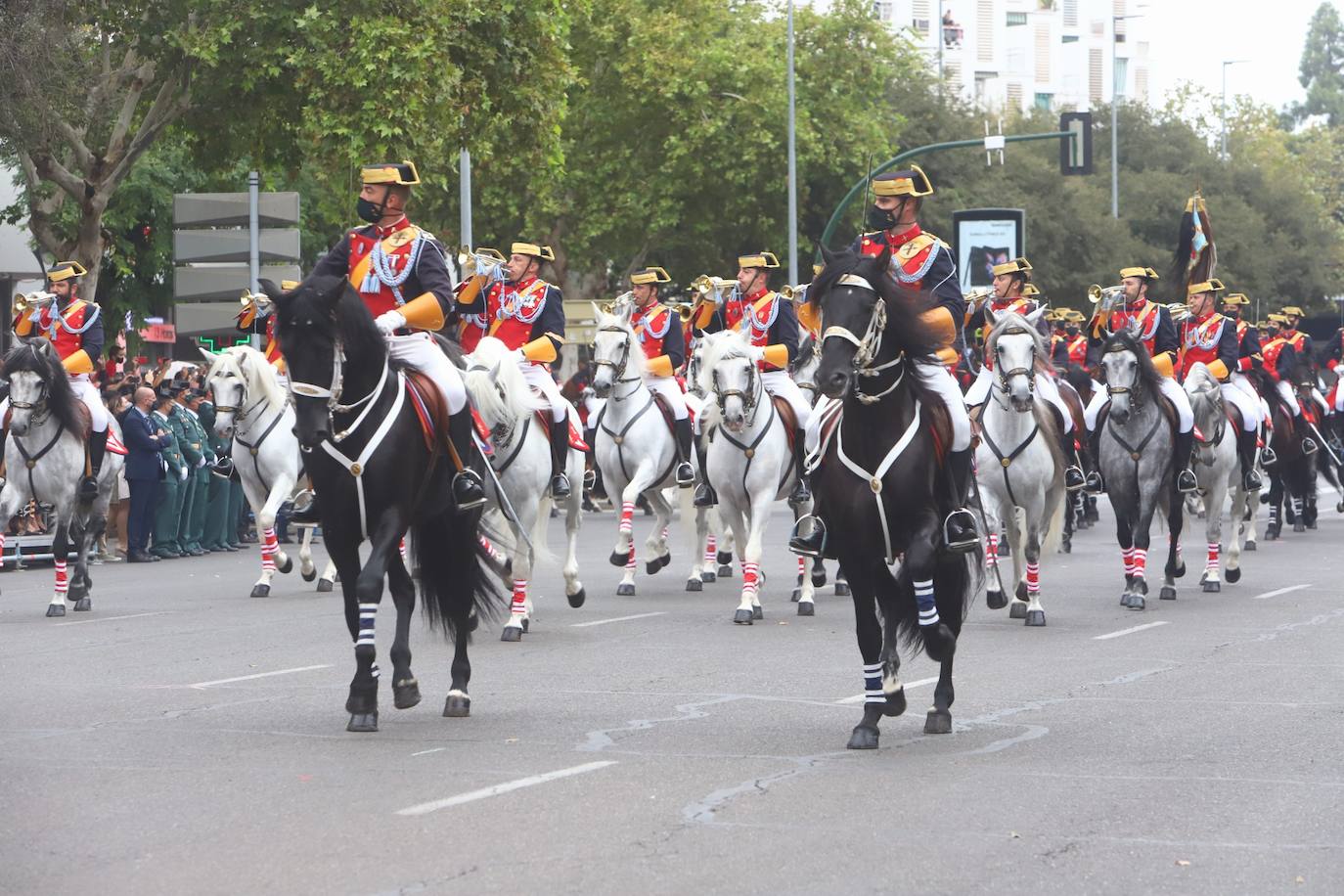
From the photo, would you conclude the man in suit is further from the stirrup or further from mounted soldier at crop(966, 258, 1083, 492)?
the stirrup

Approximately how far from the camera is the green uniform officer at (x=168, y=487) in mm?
23906

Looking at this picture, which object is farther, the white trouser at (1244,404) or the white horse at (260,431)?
the white trouser at (1244,404)

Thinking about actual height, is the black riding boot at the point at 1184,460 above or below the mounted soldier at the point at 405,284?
below

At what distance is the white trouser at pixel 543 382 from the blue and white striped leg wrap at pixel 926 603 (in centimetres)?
607

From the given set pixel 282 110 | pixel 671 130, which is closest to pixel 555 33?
pixel 282 110

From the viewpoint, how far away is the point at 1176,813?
823cm

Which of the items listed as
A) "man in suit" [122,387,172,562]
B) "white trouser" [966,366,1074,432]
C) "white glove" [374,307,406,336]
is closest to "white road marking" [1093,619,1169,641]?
"white trouser" [966,366,1074,432]

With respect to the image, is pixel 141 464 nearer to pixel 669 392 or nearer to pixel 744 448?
pixel 669 392

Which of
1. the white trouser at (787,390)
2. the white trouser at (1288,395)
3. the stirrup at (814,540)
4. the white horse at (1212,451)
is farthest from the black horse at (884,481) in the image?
the white trouser at (1288,395)

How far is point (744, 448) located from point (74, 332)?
6010 mm

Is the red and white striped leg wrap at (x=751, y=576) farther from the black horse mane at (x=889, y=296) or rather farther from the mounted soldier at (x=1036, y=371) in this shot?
the black horse mane at (x=889, y=296)

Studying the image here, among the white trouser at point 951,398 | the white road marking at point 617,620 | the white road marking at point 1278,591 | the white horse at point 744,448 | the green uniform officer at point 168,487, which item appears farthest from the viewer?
the green uniform officer at point 168,487

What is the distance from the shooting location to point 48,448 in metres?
18.1

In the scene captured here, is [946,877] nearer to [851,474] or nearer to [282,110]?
[851,474]
